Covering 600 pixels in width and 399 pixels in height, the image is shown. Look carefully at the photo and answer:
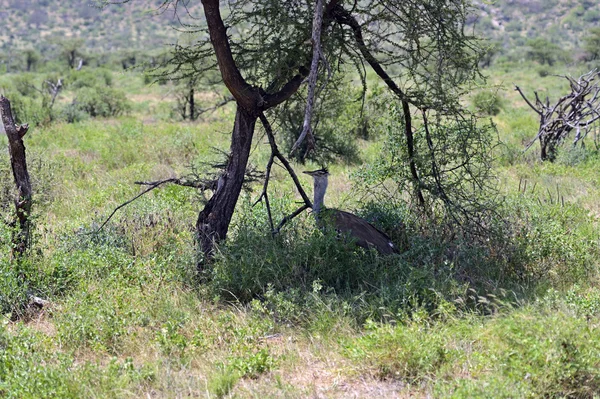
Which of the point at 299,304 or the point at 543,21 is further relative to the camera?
the point at 543,21

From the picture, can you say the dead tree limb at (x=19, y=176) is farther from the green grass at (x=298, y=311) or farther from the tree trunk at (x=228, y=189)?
the tree trunk at (x=228, y=189)

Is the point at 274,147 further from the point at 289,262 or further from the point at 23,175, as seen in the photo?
the point at 23,175

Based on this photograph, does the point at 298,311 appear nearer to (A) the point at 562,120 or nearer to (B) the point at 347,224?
(B) the point at 347,224

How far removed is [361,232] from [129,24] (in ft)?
286

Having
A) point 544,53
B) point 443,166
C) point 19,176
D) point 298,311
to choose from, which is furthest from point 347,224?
point 544,53

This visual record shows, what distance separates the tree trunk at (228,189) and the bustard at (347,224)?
27.5 inches

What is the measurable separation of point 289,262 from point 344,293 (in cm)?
55

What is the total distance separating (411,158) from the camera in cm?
662

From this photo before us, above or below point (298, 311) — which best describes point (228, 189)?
above

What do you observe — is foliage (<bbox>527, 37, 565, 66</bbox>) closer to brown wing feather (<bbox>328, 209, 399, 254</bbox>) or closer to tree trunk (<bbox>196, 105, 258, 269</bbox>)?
brown wing feather (<bbox>328, 209, 399, 254</bbox>)

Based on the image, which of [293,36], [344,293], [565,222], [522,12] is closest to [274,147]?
[293,36]

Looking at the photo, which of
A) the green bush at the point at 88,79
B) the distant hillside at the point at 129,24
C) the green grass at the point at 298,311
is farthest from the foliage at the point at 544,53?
the green grass at the point at 298,311

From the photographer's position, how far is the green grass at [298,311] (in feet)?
12.9

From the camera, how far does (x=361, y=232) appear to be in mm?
5926
